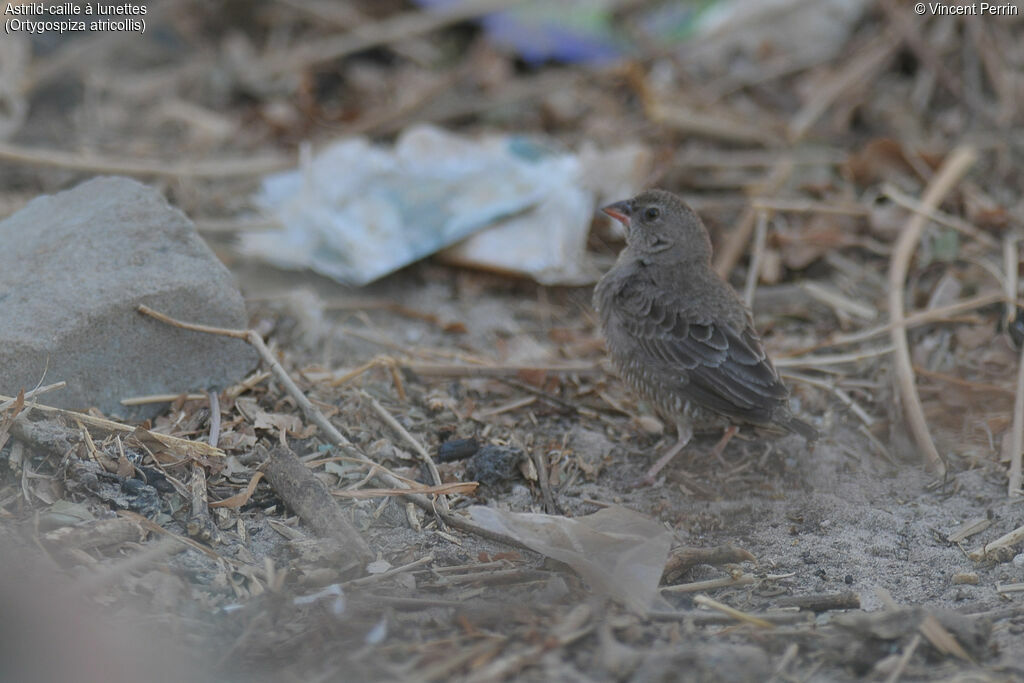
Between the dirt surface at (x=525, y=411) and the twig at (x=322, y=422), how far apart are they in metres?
0.02

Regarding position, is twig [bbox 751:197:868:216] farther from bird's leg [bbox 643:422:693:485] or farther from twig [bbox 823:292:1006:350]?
bird's leg [bbox 643:422:693:485]

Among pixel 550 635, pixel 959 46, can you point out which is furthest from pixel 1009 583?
pixel 959 46

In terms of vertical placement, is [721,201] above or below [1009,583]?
above

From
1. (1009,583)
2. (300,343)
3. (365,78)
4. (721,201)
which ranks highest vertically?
(365,78)

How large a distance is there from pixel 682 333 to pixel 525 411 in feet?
2.54

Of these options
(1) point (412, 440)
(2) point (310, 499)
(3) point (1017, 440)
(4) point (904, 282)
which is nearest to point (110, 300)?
(2) point (310, 499)

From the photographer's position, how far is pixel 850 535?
4.01 metres

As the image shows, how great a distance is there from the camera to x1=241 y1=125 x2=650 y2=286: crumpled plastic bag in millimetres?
5949

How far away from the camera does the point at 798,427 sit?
4316 millimetres

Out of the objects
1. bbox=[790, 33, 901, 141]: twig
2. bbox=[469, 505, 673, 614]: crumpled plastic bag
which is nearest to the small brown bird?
bbox=[469, 505, 673, 614]: crumpled plastic bag

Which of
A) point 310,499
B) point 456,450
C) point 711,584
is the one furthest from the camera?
point 456,450

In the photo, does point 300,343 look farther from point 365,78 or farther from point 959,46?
point 959,46

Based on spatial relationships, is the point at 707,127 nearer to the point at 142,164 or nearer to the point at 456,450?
the point at 142,164

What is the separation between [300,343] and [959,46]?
16.7ft
